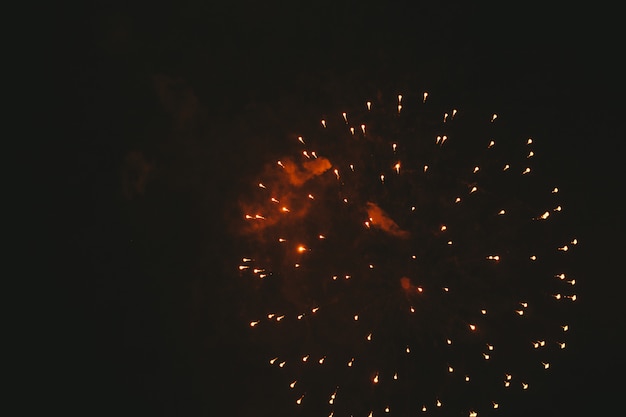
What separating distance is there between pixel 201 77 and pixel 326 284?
2.37 metres

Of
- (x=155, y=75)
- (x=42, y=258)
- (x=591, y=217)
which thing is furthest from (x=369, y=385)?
(x=155, y=75)

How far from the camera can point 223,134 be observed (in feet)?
13.8

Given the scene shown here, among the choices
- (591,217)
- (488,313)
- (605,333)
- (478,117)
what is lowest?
(605,333)

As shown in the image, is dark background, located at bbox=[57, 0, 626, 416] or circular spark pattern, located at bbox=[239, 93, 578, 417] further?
dark background, located at bbox=[57, 0, 626, 416]

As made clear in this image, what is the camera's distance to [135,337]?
4.11m

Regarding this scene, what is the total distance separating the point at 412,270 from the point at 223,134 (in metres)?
2.21

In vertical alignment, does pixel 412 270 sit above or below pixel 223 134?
below

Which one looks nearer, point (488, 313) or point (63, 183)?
point (488, 313)

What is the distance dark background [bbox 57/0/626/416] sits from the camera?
4035 mm

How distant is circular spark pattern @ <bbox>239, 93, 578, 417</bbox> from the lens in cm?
380

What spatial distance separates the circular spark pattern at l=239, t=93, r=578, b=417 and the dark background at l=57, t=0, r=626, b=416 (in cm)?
30

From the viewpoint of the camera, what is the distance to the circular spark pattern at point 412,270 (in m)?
3.80

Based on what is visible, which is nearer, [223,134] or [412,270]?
[412,270]

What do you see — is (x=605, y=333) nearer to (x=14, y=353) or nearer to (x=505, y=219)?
(x=505, y=219)
